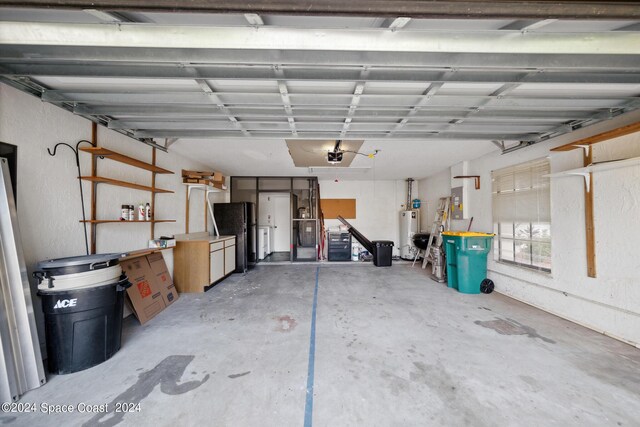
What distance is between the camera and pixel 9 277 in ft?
5.40

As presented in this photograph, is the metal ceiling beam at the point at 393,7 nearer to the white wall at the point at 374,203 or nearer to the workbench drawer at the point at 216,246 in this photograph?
the workbench drawer at the point at 216,246

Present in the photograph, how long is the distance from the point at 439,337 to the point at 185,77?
3.46m

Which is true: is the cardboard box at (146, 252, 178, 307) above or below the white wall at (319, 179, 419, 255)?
below

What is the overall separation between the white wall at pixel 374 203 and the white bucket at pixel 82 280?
5.59m

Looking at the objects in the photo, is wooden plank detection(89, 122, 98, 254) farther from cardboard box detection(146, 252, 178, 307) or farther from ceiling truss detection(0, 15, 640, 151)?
cardboard box detection(146, 252, 178, 307)

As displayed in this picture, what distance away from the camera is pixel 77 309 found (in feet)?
5.96

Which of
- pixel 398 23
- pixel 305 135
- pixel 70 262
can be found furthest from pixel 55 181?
pixel 398 23

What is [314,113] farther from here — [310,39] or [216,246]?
[216,246]

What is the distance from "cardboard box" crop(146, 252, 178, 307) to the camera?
10.8 ft

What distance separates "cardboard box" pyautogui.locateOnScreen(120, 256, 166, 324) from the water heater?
606cm

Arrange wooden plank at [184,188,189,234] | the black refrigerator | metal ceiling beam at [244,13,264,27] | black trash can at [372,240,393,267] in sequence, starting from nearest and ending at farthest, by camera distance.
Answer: metal ceiling beam at [244,13,264,27] < wooden plank at [184,188,189,234] < the black refrigerator < black trash can at [372,240,393,267]

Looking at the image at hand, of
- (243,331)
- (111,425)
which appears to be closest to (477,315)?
(243,331)

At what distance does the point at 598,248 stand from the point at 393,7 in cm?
348

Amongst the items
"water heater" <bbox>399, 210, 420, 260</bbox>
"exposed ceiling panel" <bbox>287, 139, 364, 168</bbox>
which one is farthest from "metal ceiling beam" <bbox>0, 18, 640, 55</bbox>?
"water heater" <bbox>399, 210, 420, 260</bbox>
